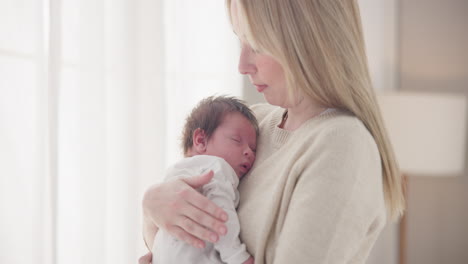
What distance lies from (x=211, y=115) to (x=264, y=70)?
0.89 ft

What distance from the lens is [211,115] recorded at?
4.46ft

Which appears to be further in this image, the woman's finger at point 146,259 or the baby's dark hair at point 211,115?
the baby's dark hair at point 211,115

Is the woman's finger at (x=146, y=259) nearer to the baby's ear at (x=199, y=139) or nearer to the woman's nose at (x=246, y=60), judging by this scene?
the baby's ear at (x=199, y=139)

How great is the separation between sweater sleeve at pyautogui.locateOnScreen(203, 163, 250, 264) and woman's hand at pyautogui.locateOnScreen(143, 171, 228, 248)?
0.08ft

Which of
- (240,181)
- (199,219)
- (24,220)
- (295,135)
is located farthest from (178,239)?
(24,220)

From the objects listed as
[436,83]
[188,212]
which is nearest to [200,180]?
[188,212]

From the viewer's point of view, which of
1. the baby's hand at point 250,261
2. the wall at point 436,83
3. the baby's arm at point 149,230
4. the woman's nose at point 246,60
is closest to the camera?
the baby's hand at point 250,261

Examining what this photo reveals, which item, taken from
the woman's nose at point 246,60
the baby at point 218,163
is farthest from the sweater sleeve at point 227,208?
the woman's nose at point 246,60

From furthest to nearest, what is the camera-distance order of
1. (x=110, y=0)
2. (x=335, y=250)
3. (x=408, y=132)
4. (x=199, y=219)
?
(x=408, y=132), (x=110, y=0), (x=199, y=219), (x=335, y=250)

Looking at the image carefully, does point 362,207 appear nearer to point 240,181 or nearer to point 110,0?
point 240,181

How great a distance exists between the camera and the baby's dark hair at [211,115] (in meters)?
1.34

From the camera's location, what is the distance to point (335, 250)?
37.0 inches

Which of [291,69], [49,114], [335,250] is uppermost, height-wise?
[291,69]

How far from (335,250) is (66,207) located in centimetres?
107
